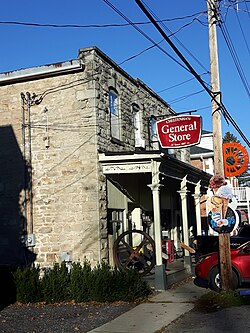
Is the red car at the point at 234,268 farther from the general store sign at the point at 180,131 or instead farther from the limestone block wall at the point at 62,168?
the general store sign at the point at 180,131

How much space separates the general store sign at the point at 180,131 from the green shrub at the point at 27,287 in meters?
5.67

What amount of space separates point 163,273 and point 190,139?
4055mm

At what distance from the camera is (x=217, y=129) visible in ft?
40.9

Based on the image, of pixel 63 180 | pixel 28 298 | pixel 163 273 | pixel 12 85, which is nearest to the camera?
pixel 28 298

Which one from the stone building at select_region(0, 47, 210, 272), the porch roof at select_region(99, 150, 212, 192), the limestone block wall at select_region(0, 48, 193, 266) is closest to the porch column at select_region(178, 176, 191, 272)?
the stone building at select_region(0, 47, 210, 272)

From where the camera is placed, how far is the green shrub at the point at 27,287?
40.4ft

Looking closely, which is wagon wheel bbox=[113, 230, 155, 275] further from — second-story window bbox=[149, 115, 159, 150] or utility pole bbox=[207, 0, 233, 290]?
second-story window bbox=[149, 115, 159, 150]

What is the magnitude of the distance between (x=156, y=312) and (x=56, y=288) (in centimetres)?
294

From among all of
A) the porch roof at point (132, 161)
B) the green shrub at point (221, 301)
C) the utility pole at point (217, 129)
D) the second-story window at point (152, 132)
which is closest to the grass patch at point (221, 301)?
the green shrub at point (221, 301)

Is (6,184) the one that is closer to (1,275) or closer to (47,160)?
(47,160)

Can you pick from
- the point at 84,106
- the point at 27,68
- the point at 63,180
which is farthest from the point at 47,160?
the point at 27,68

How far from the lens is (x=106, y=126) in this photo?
15.7 metres

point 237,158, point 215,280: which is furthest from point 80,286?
point 237,158

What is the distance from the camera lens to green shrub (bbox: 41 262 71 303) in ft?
39.9
